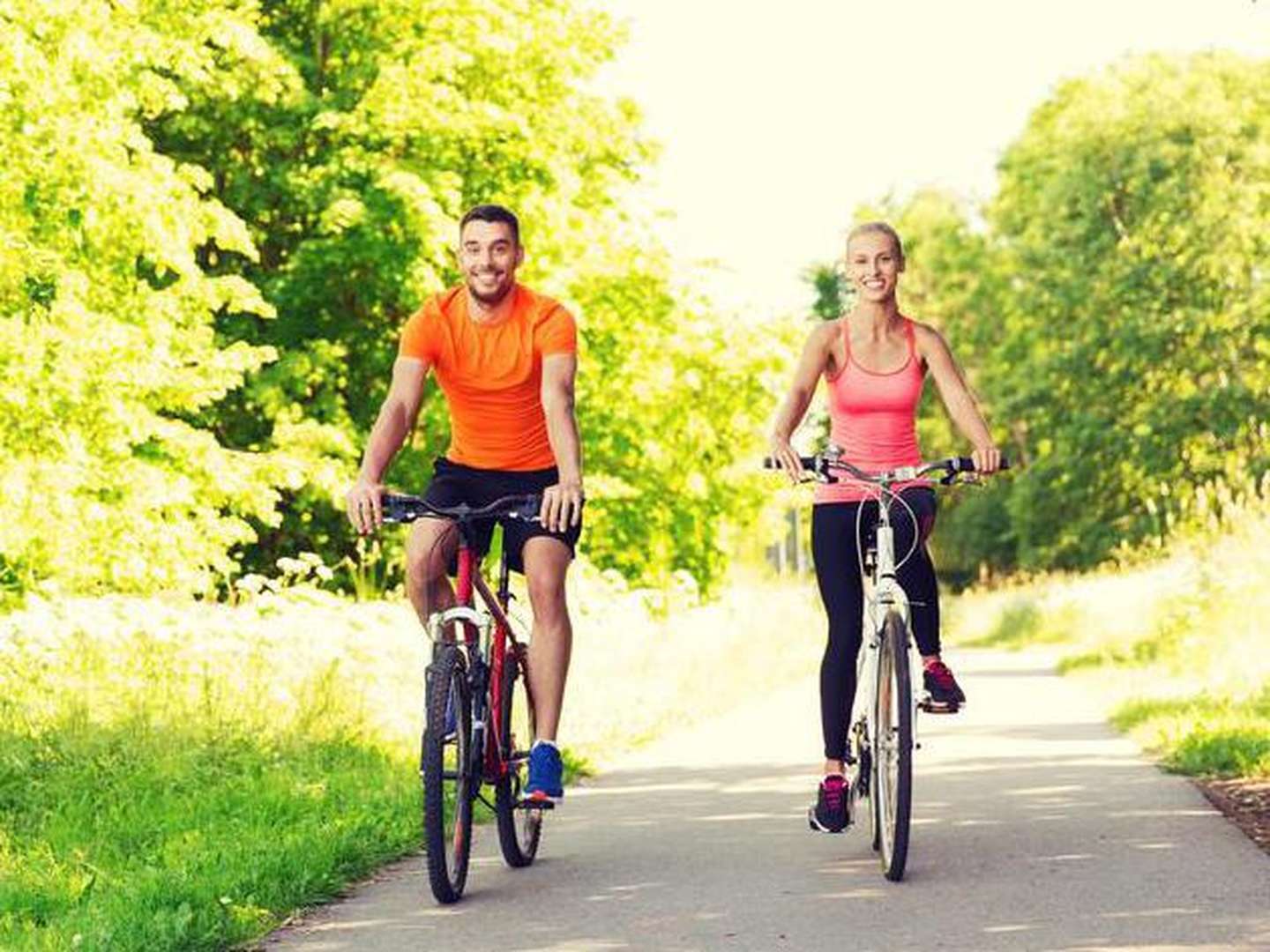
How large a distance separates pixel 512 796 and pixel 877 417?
6.10 feet

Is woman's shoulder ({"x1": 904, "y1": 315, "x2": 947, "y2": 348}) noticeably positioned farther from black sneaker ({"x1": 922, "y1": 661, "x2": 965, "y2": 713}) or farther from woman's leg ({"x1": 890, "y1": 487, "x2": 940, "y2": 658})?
black sneaker ({"x1": 922, "y1": 661, "x2": 965, "y2": 713})

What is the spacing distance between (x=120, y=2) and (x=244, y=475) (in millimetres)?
5825

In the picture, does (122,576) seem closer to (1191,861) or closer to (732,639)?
(732,639)

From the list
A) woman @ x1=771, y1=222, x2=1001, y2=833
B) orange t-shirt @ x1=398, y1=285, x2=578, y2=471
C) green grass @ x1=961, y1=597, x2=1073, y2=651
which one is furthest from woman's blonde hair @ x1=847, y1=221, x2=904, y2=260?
green grass @ x1=961, y1=597, x2=1073, y2=651

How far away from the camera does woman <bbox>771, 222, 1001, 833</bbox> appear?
8.16 metres

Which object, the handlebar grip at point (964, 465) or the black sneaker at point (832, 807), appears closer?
the handlebar grip at point (964, 465)

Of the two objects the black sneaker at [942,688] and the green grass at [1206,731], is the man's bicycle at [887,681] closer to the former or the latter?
the black sneaker at [942,688]

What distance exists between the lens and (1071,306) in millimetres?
59062

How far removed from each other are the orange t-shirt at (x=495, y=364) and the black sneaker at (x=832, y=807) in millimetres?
1643

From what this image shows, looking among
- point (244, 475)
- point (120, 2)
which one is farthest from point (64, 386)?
point (244, 475)

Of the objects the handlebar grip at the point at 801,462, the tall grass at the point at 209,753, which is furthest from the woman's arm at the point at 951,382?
the tall grass at the point at 209,753

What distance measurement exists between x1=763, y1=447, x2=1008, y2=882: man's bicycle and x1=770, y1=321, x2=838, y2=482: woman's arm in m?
0.15

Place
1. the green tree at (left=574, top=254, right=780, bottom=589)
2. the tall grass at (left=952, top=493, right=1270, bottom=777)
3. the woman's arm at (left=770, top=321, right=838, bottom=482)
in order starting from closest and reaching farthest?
the woman's arm at (left=770, top=321, right=838, bottom=482) → the tall grass at (left=952, top=493, right=1270, bottom=777) → the green tree at (left=574, top=254, right=780, bottom=589)

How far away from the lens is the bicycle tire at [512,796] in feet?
25.9
